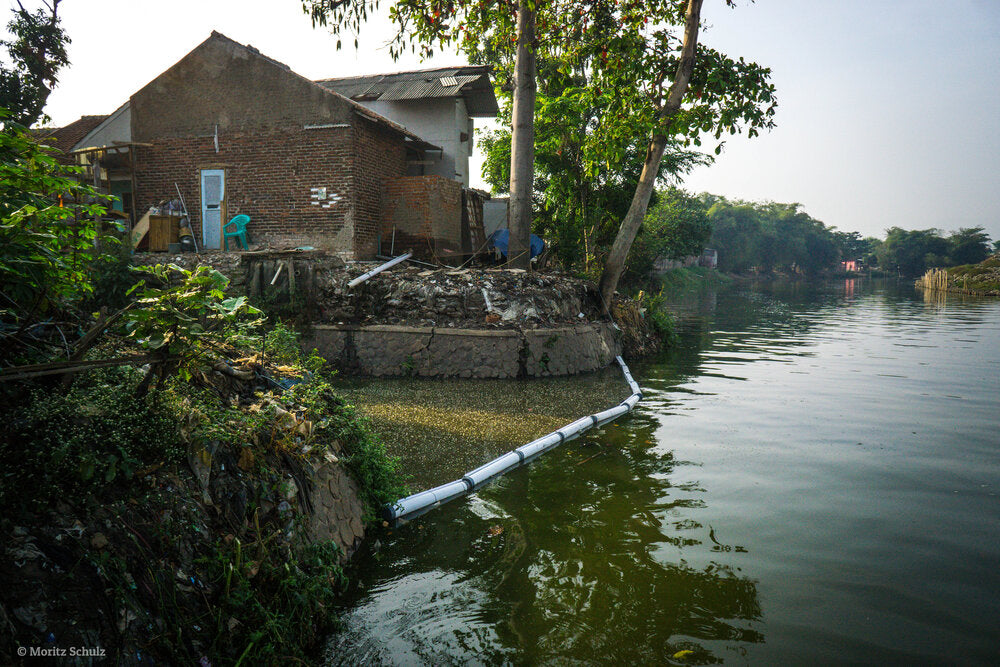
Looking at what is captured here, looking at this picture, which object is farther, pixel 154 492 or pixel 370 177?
pixel 370 177

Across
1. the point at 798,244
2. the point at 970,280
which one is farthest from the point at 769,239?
the point at 970,280

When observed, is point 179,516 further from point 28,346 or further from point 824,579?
point 824,579

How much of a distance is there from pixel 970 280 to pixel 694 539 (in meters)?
61.6

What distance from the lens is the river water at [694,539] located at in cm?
334

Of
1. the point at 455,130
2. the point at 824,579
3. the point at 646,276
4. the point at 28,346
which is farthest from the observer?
the point at 646,276

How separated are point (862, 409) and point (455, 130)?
17437 mm

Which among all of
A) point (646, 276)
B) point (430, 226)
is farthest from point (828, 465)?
point (646, 276)

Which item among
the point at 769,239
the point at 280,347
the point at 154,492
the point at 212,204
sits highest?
the point at 769,239

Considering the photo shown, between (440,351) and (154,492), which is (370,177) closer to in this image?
(440,351)

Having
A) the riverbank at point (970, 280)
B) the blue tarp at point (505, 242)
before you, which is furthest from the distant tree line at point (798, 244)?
the blue tarp at point (505, 242)

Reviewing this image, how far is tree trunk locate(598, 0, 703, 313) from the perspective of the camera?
45.1ft

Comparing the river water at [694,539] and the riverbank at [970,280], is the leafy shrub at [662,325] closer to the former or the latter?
the river water at [694,539]

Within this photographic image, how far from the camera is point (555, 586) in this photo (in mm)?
3867

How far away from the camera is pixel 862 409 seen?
30.0 feet
